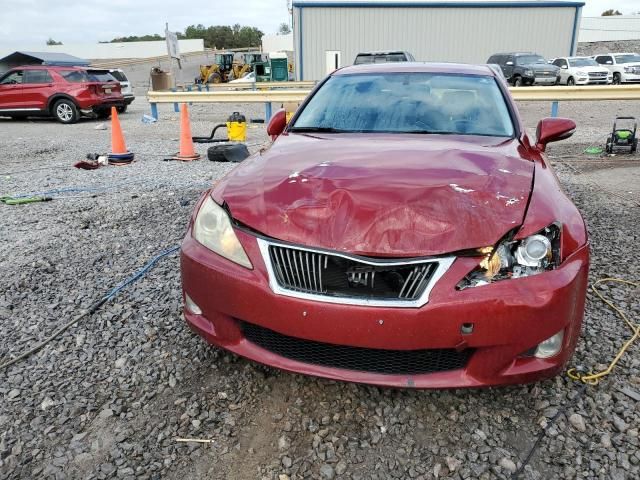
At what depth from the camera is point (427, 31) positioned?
3225cm

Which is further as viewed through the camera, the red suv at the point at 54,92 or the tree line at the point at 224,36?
the tree line at the point at 224,36

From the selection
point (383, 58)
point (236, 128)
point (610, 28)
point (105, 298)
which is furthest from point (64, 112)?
point (610, 28)

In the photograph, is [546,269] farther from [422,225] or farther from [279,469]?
[279,469]

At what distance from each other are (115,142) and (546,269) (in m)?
7.63

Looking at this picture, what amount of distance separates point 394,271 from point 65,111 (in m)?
15.2

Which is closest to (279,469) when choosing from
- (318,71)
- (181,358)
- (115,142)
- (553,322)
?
(181,358)

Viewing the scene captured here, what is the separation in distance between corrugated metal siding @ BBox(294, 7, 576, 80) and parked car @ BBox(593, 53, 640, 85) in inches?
287

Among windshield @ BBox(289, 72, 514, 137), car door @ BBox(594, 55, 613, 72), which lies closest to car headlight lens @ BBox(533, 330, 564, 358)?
windshield @ BBox(289, 72, 514, 137)

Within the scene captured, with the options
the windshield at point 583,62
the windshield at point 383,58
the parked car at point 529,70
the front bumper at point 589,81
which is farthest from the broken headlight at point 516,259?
the windshield at point 583,62

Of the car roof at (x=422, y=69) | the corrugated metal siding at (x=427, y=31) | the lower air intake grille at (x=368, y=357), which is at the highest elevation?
the corrugated metal siding at (x=427, y=31)

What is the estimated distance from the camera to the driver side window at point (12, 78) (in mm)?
14648

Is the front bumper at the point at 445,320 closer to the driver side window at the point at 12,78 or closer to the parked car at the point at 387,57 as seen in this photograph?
the parked car at the point at 387,57

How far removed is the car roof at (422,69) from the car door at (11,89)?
14.0m

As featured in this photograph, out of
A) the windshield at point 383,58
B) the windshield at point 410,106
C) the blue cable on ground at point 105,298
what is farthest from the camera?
the windshield at point 383,58
